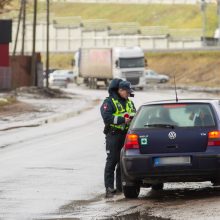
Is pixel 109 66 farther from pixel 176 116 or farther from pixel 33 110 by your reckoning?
pixel 176 116

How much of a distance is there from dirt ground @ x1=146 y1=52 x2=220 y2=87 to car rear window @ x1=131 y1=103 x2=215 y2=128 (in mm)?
87297

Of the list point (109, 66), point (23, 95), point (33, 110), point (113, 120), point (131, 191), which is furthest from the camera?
point (109, 66)

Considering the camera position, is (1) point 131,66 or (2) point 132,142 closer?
(2) point 132,142

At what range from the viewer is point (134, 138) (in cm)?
1462

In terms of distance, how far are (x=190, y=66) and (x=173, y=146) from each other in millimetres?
103782

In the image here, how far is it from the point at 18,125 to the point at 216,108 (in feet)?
72.6

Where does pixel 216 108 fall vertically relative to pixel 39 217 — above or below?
above

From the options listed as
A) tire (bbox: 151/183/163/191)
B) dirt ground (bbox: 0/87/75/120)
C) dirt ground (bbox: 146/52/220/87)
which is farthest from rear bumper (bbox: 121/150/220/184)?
dirt ground (bbox: 146/52/220/87)

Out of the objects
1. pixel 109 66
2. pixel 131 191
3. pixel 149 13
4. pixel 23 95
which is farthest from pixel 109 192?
pixel 149 13

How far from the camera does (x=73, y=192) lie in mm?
16109

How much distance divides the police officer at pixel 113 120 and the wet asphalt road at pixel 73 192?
439mm

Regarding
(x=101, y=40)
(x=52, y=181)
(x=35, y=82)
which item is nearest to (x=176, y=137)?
(x=52, y=181)

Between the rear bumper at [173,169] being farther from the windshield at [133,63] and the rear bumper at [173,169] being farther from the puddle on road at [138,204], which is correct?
the windshield at [133,63]

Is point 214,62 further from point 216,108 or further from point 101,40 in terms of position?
point 216,108
